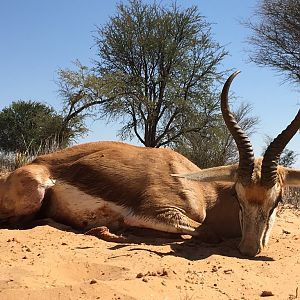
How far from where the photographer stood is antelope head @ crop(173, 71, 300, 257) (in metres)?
6.11

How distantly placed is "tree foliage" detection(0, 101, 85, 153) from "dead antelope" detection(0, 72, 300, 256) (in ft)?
67.8

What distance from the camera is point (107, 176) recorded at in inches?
301

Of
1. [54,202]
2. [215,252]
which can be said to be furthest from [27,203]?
[215,252]

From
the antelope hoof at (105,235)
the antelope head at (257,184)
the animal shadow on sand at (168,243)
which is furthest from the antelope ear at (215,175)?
the antelope hoof at (105,235)

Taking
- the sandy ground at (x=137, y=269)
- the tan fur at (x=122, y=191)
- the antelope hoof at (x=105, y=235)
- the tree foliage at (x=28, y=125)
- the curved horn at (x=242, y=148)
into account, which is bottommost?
the sandy ground at (x=137, y=269)

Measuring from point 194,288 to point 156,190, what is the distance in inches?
103

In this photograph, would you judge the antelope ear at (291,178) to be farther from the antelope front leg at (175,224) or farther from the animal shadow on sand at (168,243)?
the antelope front leg at (175,224)

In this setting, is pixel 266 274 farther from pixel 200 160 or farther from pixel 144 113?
pixel 144 113

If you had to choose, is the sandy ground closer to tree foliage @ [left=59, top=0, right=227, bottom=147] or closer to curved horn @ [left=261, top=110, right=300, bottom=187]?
curved horn @ [left=261, top=110, right=300, bottom=187]

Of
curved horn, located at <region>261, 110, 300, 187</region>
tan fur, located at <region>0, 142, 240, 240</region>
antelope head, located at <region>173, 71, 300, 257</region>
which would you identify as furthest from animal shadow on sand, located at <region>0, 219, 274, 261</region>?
curved horn, located at <region>261, 110, 300, 187</region>

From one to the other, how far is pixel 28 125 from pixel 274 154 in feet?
81.5

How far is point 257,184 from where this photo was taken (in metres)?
6.22

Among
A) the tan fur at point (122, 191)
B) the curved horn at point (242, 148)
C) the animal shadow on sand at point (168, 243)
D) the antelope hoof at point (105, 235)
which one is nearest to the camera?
the animal shadow on sand at point (168, 243)

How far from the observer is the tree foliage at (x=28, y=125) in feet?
94.4
